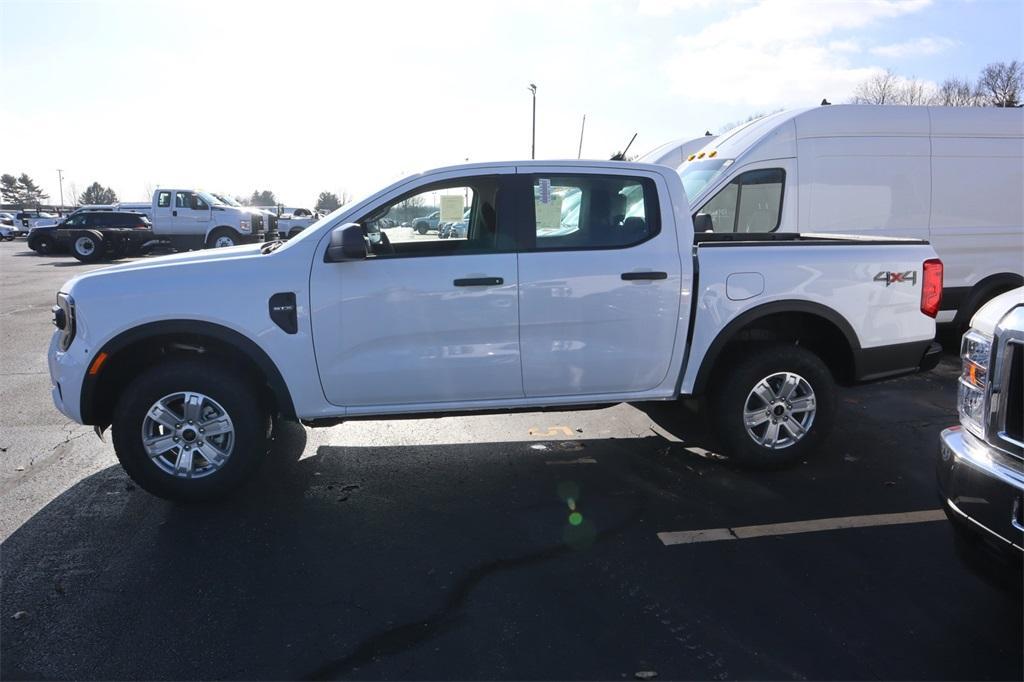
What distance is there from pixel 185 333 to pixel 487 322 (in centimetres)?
177

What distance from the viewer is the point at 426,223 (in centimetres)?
446

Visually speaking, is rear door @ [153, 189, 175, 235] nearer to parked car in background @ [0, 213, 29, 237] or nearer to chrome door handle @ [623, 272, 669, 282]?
chrome door handle @ [623, 272, 669, 282]

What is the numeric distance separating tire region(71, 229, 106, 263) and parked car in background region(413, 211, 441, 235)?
2240 cm

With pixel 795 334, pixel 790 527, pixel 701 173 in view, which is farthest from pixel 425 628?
pixel 701 173

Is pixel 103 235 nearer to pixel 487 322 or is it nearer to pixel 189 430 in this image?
pixel 189 430

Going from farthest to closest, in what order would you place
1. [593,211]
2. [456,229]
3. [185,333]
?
[456,229]
[593,211]
[185,333]

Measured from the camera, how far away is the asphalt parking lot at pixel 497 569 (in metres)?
2.70

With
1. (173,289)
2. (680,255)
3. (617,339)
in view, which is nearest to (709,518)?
(617,339)

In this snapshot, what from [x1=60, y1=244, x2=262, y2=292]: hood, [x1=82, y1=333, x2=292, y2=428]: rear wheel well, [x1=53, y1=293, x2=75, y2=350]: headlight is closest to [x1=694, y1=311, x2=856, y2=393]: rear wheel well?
[x1=82, y1=333, x2=292, y2=428]: rear wheel well

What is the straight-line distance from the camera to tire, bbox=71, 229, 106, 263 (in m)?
22.5

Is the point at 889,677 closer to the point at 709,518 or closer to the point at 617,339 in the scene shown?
the point at 709,518

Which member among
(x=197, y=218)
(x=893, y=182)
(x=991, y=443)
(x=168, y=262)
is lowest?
(x=991, y=443)

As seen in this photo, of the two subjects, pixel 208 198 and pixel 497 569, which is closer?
pixel 497 569

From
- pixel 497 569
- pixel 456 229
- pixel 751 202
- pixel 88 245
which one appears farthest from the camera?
pixel 88 245
